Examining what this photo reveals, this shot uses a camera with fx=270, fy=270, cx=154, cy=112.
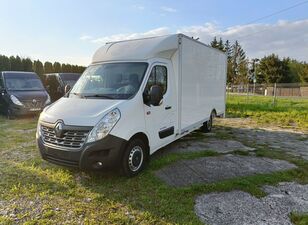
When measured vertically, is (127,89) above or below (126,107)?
above

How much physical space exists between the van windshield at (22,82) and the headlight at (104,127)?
28.3 ft

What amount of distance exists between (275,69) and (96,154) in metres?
56.4

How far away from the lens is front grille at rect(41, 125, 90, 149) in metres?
4.16

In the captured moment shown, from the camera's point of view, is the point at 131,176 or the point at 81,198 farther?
the point at 131,176

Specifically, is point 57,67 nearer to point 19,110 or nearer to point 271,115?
point 19,110

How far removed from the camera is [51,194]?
4.11m

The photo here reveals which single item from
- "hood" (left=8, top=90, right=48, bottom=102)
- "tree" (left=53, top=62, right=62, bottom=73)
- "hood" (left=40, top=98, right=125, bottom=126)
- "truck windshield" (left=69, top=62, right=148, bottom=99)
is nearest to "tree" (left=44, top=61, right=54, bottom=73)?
"tree" (left=53, top=62, right=62, bottom=73)

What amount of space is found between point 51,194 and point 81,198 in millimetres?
499

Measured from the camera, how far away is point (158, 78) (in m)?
5.34

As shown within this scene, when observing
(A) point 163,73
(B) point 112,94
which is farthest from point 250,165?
(B) point 112,94

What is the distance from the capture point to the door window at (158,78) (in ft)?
16.6

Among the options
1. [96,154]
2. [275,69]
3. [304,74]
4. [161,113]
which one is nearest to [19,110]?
[161,113]

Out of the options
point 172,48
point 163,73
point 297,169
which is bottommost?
point 297,169

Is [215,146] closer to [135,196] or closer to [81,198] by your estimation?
[135,196]
